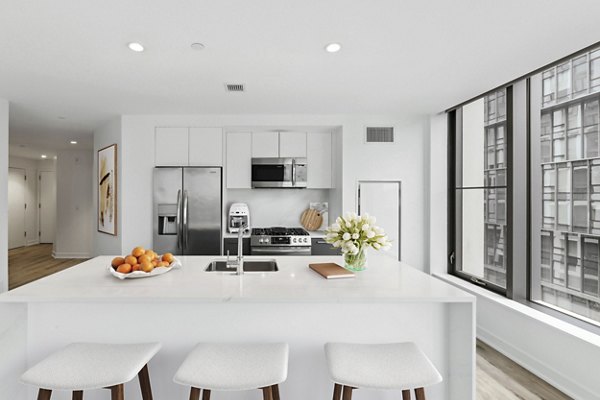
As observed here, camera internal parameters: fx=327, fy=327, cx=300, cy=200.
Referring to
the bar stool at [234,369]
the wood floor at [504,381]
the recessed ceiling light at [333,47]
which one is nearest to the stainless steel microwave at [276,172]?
the recessed ceiling light at [333,47]

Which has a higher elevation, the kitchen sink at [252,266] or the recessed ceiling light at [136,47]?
the recessed ceiling light at [136,47]

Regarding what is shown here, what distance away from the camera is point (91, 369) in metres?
1.36

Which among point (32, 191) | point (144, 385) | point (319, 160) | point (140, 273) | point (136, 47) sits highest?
point (136, 47)

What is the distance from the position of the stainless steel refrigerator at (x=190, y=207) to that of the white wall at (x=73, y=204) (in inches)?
160

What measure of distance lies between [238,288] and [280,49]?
1666 millimetres

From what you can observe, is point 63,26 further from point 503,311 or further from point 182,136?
point 503,311

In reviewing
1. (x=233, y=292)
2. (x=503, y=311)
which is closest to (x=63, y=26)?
(x=233, y=292)

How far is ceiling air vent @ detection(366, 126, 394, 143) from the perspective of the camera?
4.08 meters

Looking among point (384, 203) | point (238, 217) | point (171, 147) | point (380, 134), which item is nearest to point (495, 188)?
point (384, 203)

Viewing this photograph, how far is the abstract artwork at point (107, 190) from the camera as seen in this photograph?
4.36 metres

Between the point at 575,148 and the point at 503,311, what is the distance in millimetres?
1452

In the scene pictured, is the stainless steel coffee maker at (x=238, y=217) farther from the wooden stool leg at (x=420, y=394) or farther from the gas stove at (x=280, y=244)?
the wooden stool leg at (x=420, y=394)

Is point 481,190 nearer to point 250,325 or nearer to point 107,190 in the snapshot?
point 250,325

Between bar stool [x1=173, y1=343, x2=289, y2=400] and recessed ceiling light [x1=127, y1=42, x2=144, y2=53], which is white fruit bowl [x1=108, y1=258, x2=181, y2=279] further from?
recessed ceiling light [x1=127, y1=42, x2=144, y2=53]
